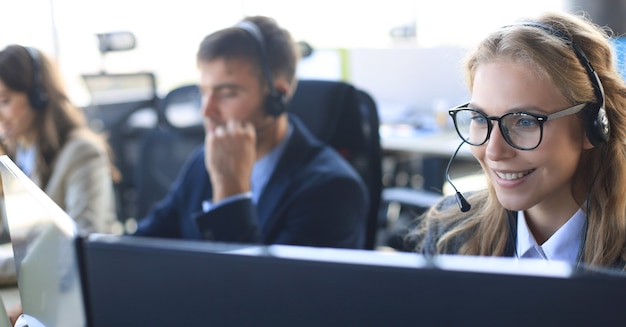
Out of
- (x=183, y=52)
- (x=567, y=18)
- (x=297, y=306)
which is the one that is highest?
(x=567, y=18)

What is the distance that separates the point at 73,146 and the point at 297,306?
1706mm

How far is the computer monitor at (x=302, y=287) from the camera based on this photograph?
1.59ft

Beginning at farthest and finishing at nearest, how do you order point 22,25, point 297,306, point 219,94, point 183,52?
point 183,52 < point 22,25 < point 219,94 < point 297,306

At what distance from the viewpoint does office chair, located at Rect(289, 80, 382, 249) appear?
1.91m

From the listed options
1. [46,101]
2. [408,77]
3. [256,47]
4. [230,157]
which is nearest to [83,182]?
[46,101]

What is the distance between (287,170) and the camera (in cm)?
172

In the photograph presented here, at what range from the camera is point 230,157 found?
1727mm

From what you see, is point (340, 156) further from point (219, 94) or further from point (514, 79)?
point (514, 79)

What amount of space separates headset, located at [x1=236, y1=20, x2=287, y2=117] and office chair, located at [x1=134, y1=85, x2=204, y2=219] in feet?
2.32

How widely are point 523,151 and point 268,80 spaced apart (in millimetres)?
898

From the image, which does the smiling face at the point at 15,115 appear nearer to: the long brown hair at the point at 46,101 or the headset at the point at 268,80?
the long brown hair at the point at 46,101

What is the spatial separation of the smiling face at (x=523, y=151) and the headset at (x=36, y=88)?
4.73 feet

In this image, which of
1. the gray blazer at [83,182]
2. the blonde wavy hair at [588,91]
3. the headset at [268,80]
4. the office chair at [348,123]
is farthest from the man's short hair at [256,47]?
the blonde wavy hair at [588,91]

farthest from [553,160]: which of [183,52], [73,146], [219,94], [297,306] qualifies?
[183,52]
